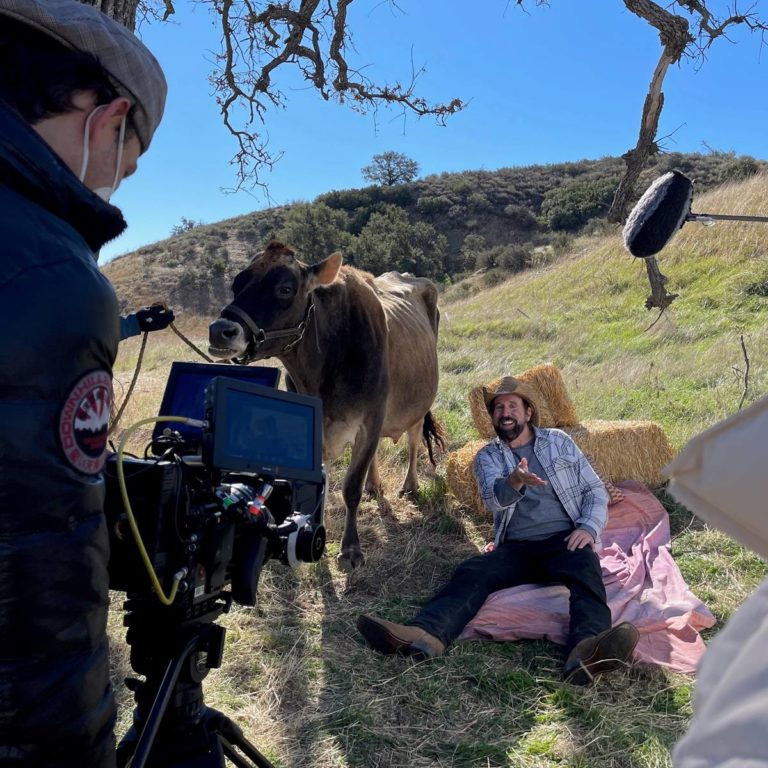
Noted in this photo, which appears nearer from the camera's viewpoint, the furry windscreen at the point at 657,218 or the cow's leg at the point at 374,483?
the furry windscreen at the point at 657,218

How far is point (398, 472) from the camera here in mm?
7352

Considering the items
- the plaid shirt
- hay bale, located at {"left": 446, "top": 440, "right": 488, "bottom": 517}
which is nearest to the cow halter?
the plaid shirt

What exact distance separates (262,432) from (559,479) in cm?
315

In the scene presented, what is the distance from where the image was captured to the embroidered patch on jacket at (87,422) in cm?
110

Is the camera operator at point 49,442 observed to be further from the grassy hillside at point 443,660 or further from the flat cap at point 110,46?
the grassy hillside at point 443,660

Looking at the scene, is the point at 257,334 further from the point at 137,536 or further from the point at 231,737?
the point at 137,536

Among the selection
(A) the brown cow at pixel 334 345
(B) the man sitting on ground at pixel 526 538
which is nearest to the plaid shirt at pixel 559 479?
(B) the man sitting on ground at pixel 526 538

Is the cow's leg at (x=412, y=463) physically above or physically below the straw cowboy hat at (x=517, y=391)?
above

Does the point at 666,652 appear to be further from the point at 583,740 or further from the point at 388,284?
the point at 388,284

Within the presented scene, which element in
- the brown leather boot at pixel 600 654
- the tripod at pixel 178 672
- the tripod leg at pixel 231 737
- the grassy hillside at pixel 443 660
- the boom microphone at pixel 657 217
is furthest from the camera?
the brown leather boot at pixel 600 654

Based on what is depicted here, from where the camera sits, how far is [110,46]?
1.36 metres

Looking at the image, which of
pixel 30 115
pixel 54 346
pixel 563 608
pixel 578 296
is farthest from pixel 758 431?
pixel 578 296

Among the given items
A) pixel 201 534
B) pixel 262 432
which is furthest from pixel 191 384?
pixel 201 534

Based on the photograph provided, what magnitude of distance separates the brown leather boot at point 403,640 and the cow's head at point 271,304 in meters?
1.97
